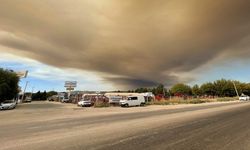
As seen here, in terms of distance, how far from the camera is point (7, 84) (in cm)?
6175

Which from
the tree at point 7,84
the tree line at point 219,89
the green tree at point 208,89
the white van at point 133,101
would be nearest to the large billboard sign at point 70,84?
the tree at point 7,84

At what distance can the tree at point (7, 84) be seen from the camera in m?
59.8

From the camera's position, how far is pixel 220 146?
9.61 metres

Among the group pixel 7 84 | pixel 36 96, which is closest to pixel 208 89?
pixel 36 96

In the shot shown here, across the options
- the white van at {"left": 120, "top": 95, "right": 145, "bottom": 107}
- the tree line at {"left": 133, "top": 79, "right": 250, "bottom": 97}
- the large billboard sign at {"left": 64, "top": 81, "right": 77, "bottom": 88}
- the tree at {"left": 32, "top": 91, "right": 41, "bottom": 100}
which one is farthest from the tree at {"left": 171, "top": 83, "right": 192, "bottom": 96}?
the white van at {"left": 120, "top": 95, "right": 145, "bottom": 107}

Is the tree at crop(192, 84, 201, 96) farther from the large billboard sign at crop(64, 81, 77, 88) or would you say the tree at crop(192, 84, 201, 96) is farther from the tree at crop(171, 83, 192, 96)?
the large billboard sign at crop(64, 81, 77, 88)

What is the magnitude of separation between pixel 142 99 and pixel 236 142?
153ft

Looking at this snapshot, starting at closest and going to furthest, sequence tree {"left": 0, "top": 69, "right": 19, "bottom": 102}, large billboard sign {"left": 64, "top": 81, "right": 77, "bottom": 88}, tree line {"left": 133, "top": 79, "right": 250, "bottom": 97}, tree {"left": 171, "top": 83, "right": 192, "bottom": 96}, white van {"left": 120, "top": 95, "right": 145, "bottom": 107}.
Result: white van {"left": 120, "top": 95, "right": 145, "bottom": 107}, tree {"left": 0, "top": 69, "right": 19, "bottom": 102}, large billboard sign {"left": 64, "top": 81, "right": 77, "bottom": 88}, tree line {"left": 133, "top": 79, "right": 250, "bottom": 97}, tree {"left": 171, "top": 83, "right": 192, "bottom": 96}

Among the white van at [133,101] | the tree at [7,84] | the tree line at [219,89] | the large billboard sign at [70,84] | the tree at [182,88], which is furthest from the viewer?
the tree at [182,88]

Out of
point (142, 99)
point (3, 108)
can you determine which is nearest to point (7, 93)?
point (3, 108)

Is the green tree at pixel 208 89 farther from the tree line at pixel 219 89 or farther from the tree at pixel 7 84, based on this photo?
the tree at pixel 7 84

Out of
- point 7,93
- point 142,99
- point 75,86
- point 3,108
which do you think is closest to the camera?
point 3,108

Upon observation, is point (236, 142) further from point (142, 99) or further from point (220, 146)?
point (142, 99)

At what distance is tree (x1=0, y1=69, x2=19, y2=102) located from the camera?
59812 millimetres
